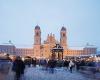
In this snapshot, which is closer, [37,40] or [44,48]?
[37,40]

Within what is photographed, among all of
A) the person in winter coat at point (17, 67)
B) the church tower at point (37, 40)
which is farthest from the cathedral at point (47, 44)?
the person in winter coat at point (17, 67)

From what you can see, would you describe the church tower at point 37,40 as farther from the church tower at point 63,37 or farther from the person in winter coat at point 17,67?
the person in winter coat at point 17,67

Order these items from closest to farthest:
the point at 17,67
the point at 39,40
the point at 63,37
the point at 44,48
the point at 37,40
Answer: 1. the point at 17,67
2. the point at 63,37
3. the point at 39,40
4. the point at 37,40
5. the point at 44,48

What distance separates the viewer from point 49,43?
147125 mm

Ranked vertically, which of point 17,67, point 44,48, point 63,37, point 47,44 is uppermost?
point 63,37

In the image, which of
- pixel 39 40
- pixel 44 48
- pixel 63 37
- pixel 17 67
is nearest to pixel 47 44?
pixel 44 48

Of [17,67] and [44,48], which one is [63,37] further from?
[17,67]

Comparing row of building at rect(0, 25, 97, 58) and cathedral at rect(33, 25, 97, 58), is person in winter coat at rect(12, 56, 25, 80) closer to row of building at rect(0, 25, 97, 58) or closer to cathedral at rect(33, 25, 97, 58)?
row of building at rect(0, 25, 97, 58)

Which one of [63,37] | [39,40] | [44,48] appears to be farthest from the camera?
[44,48]

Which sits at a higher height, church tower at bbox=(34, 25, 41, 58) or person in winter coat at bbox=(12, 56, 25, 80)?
church tower at bbox=(34, 25, 41, 58)

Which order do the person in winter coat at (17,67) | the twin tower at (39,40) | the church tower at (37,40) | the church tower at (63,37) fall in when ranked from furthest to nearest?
1. the church tower at (37,40)
2. the twin tower at (39,40)
3. the church tower at (63,37)
4. the person in winter coat at (17,67)

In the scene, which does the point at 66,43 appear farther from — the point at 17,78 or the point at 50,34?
the point at 17,78

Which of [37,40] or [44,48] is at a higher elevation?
[37,40]

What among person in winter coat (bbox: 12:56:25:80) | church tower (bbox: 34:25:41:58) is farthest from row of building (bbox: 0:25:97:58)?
person in winter coat (bbox: 12:56:25:80)
